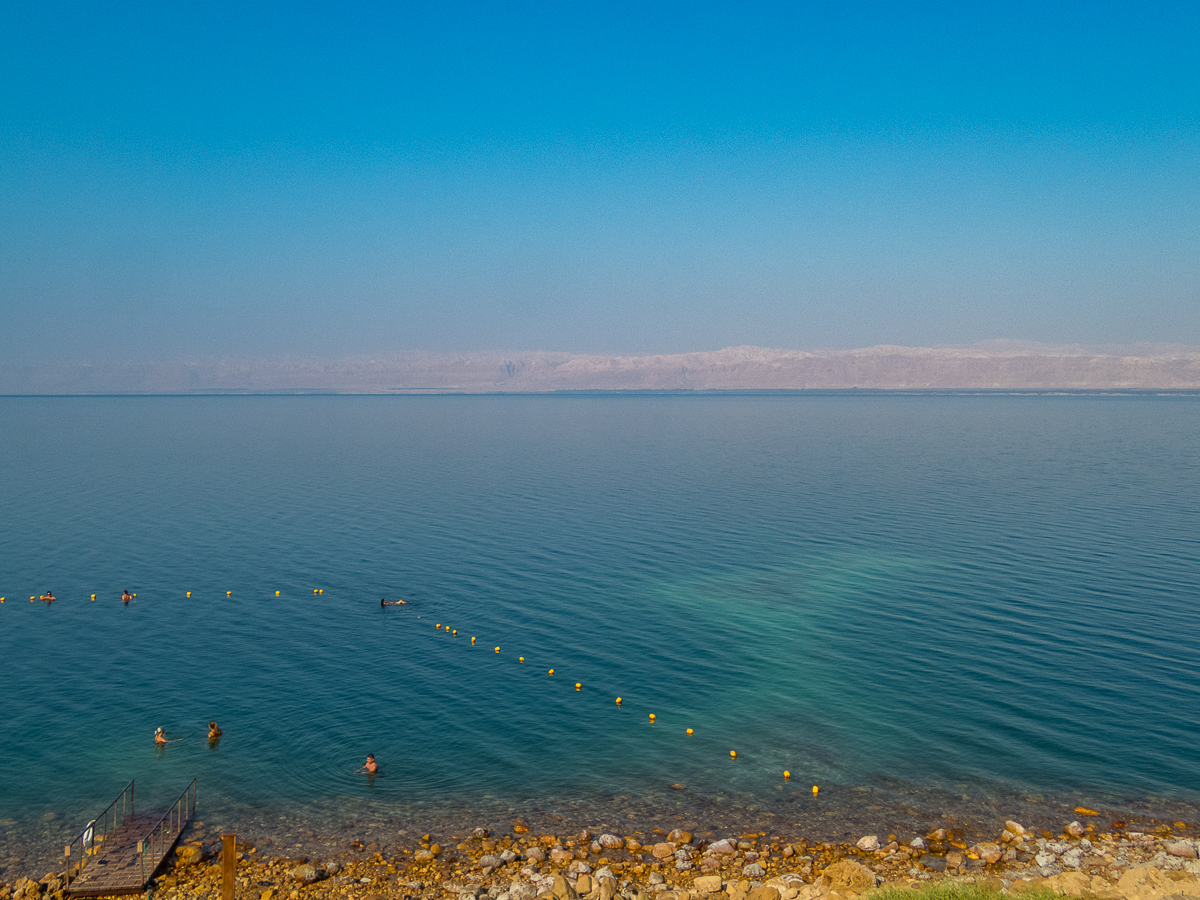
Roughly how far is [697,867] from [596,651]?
75.0 feet

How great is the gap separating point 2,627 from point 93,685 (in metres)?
16.7

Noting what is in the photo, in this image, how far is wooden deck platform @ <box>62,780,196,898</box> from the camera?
91.4 ft

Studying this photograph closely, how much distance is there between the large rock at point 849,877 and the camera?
27.3 metres

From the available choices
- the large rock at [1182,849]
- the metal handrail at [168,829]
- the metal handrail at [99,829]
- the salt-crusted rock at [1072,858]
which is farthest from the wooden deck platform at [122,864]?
the large rock at [1182,849]

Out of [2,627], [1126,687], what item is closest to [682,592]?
[1126,687]

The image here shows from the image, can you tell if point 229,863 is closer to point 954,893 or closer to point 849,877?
point 849,877

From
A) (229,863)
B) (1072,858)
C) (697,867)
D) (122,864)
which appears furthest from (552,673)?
(1072,858)

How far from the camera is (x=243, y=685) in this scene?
46625 millimetres

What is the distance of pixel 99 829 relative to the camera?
31969 millimetres

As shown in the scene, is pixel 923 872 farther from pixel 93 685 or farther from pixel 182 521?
pixel 182 521

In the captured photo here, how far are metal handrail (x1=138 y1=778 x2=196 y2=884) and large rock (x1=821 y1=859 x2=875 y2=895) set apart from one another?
80.7 ft

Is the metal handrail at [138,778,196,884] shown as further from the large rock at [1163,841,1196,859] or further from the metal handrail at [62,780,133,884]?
the large rock at [1163,841,1196,859]

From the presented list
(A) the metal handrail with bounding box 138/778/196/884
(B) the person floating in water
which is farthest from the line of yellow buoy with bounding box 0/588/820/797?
(A) the metal handrail with bounding box 138/778/196/884

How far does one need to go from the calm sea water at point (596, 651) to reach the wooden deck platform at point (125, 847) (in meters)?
1.60
